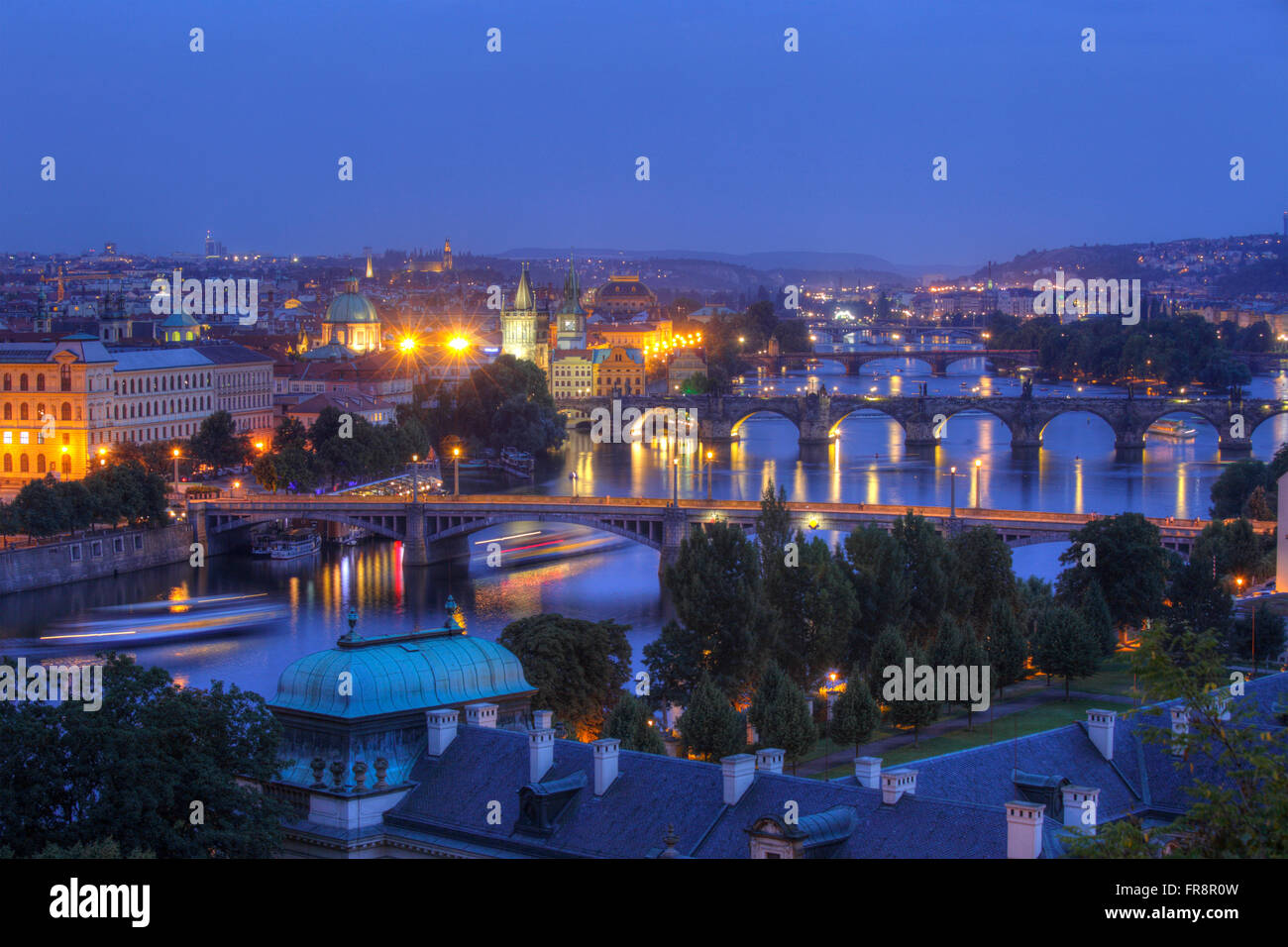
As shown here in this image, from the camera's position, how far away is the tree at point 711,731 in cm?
1689

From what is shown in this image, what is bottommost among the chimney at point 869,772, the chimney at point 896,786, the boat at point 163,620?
the boat at point 163,620

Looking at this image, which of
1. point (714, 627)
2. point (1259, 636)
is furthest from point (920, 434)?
point (714, 627)

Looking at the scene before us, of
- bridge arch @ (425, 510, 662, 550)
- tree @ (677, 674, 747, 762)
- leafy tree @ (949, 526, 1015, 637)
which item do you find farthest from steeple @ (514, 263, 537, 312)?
tree @ (677, 674, 747, 762)

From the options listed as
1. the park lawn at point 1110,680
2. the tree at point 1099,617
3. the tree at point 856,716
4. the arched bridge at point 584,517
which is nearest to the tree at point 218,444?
the arched bridge at point 584,517

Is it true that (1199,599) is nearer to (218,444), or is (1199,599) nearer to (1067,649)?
(1067,649)

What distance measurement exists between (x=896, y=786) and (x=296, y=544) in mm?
29695

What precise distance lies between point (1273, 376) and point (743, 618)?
76835 mm

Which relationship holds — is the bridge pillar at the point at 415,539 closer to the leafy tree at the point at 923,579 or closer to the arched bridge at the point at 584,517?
the arched bridge at the point at 584,517

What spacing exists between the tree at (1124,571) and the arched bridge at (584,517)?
4578 mm

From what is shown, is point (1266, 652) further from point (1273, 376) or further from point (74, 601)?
point (1273, 376)

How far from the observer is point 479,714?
42.1ft

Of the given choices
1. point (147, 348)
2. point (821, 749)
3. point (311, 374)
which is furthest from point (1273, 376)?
point (821, 749)
